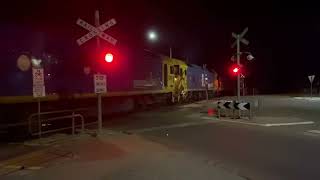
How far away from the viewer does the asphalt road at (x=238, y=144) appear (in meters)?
10.6

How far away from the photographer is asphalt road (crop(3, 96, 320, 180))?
1062 cm

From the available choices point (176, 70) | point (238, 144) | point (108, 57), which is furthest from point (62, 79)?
point (176, 70)

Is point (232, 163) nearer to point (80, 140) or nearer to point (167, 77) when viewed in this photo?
point (80, 140)

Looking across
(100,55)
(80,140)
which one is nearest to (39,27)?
(100,55)

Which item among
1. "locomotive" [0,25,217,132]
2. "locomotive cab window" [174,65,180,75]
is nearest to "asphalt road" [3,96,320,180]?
"locomotive" [0,25,217,132]

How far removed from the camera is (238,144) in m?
14.9

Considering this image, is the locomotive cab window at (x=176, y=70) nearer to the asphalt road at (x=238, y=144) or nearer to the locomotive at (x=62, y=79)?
the locomotive at (x=62, y=79)

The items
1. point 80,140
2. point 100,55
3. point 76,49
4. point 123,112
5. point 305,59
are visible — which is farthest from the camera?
point 305,59

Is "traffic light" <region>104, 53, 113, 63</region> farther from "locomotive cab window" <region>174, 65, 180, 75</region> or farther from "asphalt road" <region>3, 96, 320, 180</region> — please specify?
"locomotive cab window" <region>174, 65, 180, 75</region>

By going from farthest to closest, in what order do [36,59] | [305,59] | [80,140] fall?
[305,59]
[36,59]
[80,140]

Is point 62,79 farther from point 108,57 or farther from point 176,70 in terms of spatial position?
point 176,70

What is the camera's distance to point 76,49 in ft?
72.2

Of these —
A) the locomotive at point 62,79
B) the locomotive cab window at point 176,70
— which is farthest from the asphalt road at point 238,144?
the locomotive cab window at point 176,70

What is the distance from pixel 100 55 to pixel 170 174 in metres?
7.48
